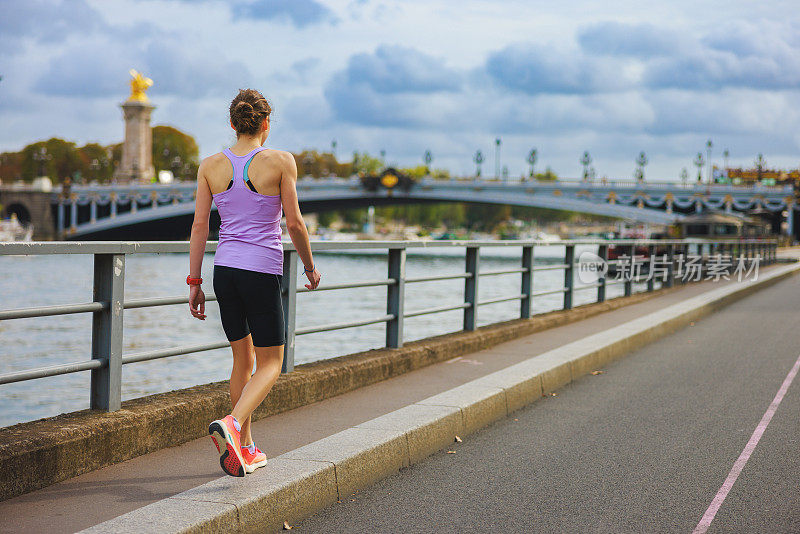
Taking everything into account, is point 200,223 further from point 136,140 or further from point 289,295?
point 136,140

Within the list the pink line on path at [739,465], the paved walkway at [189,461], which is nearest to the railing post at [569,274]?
the paved walkway at [189,461]

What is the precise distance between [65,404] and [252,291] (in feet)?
37.4

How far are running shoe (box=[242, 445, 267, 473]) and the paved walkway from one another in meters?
0.25

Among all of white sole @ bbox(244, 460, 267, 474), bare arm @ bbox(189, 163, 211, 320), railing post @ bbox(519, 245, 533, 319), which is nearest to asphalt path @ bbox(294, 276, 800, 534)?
white sole @ bbox(244, 460, 267, 474)

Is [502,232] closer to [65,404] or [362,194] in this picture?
[362,194]

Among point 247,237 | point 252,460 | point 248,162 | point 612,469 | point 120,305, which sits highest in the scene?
point 248,162

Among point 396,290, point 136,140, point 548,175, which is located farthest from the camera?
point 548,175

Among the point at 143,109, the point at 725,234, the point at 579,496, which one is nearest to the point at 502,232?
the point at 143,109

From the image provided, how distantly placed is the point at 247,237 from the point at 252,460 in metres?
1.09

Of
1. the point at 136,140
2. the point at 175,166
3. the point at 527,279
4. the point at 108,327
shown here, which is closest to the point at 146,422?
the point at 108,327

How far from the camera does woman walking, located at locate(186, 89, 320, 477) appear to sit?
4.34 m

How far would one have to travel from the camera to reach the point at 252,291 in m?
4.43

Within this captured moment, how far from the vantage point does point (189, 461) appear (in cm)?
508

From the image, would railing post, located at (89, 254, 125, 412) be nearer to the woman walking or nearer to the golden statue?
the woman walking
